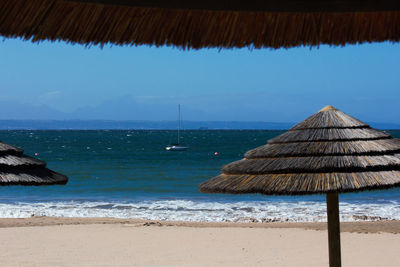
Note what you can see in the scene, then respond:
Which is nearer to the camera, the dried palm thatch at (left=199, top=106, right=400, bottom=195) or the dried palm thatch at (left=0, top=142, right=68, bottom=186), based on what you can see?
the dried palm thatch at (left=199, top=106, right=400, bottom=195)

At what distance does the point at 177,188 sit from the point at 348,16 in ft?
81.5

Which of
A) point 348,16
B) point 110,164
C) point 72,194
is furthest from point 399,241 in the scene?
point 110,164

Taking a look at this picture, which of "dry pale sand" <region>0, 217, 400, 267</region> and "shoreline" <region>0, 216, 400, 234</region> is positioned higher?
"shoreline" <region>0, 216, 400, 234</region>

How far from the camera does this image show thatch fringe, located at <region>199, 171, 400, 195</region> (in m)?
4.09

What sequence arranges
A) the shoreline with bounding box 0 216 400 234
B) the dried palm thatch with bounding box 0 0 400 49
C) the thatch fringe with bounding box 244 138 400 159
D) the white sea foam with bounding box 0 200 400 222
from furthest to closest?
1. the white sea foam with bounding box 0 200 400 222
2. the shoreline with bounding box 0 216 400 234
3. the thatch fringe with bounding box 244 138 400 159
4. the dried palm thatch with bounding box 0 0 400 49

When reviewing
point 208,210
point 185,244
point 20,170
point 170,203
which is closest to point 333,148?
point 20,170

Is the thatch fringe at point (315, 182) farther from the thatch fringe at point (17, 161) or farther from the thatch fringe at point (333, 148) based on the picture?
the thatch fringe at point (17, 161)

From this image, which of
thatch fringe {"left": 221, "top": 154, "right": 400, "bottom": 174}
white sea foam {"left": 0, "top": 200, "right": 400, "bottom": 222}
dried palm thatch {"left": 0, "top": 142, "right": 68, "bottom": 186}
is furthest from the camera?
white sea foam {"left": 0, "top": 200, "right": 400, "bottom": 222}

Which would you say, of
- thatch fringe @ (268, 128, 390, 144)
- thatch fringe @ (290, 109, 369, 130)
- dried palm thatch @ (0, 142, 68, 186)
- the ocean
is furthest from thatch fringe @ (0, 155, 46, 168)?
the ocean

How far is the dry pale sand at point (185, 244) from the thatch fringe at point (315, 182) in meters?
5.69

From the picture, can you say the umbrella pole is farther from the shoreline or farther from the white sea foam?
the white sea foam

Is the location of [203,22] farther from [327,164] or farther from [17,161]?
[17,161]

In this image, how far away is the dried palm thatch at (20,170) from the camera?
4828 mm

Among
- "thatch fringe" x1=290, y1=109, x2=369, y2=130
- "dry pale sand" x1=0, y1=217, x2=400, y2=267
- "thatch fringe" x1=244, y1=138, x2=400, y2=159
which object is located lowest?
"dry pale sand" x1=0, y1=217, x2=400, y2=267
